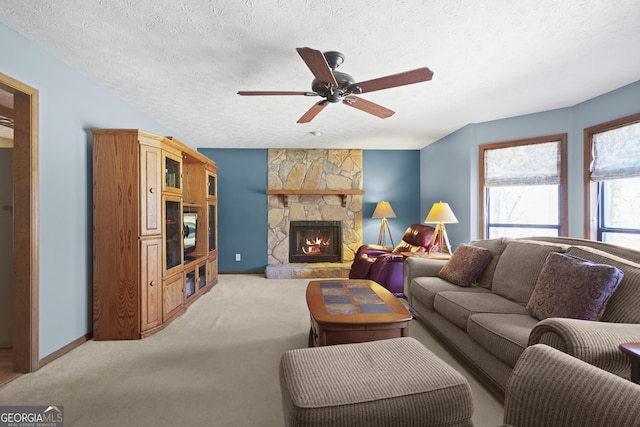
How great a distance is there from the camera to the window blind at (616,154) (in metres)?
2.69

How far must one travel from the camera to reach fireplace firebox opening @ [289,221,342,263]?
5496mm

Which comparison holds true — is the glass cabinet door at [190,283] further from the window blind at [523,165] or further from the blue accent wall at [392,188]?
the window blind at [523,165]

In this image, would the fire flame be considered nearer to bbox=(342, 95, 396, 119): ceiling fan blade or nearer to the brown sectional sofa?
the brown sectional sofa

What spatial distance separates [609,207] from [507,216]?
1.00 m

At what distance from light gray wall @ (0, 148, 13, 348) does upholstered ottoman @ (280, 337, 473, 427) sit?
262 cm

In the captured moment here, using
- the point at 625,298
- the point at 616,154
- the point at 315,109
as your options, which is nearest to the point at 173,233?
the point at 315,109

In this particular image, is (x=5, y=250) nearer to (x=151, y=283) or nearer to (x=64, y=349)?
(x=64, y=349)

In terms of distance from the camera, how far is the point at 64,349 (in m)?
2.32

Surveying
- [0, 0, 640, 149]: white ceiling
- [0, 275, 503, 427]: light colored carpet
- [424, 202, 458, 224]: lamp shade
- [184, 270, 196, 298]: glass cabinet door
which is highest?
[0, 0, 640, 149]: white ceiling

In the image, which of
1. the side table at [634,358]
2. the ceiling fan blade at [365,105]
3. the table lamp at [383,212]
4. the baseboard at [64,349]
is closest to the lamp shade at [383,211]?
the table lamp at [383,212]

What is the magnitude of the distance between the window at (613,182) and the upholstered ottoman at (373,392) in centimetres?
300

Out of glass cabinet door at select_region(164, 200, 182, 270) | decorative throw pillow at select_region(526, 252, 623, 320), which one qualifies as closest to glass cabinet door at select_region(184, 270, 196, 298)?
glass cabinet door at select_region(164, 200, 182, 270)

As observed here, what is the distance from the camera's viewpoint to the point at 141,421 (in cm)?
157

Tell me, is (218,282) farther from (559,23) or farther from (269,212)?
(559,23)
